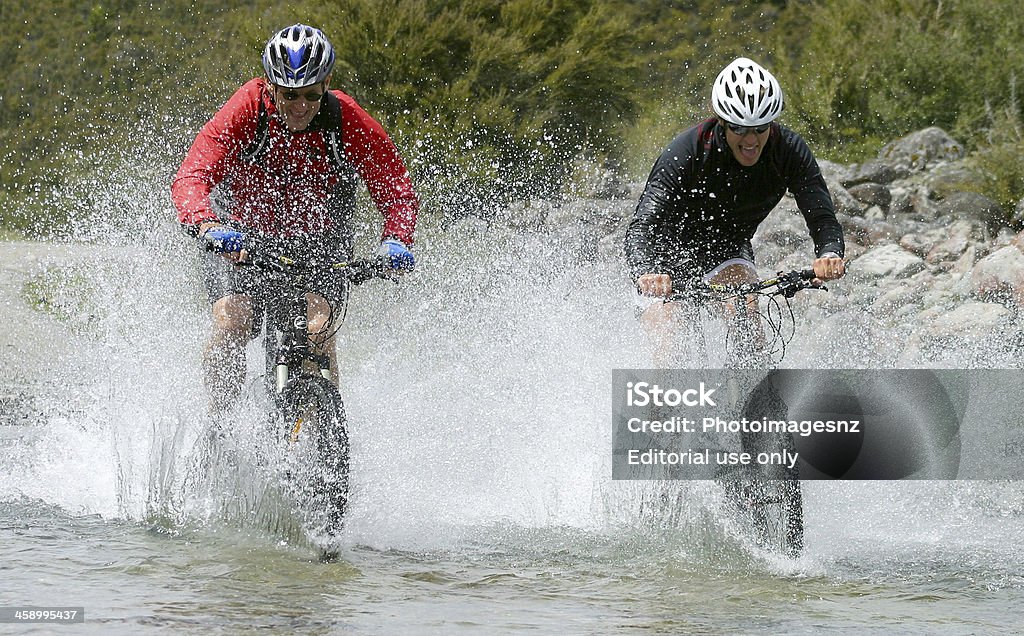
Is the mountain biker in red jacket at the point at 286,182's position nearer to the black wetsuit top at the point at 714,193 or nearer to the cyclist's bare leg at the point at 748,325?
the black wetsuit top at the point at 714,193

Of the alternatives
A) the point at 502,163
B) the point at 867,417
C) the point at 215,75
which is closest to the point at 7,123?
the point at 215,75

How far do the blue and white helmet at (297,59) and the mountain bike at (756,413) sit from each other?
172 cm

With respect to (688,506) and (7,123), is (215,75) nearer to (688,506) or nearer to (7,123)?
(7,123)

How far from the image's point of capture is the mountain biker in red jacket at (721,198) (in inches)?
224

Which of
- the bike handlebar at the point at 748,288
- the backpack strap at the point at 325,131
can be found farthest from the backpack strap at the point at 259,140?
the bike handlebar at the point at 748,288

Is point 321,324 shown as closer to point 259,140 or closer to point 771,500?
point 259,140

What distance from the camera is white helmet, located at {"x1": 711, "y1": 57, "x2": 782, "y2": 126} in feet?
18.2

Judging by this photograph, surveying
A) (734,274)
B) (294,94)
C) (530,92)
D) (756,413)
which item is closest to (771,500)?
(756,413)

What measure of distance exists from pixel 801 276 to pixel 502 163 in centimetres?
1402

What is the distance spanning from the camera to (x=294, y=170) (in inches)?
225

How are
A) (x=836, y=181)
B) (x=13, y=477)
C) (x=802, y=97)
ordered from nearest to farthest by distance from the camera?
1. (x=13, y=477)
2. (x=836, y=181)
3. (x=802, y=97)

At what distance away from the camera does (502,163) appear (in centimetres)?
1927

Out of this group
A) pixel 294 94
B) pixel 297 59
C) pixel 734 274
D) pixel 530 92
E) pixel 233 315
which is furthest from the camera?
pixel 530 92

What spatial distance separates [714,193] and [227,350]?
2264mm
